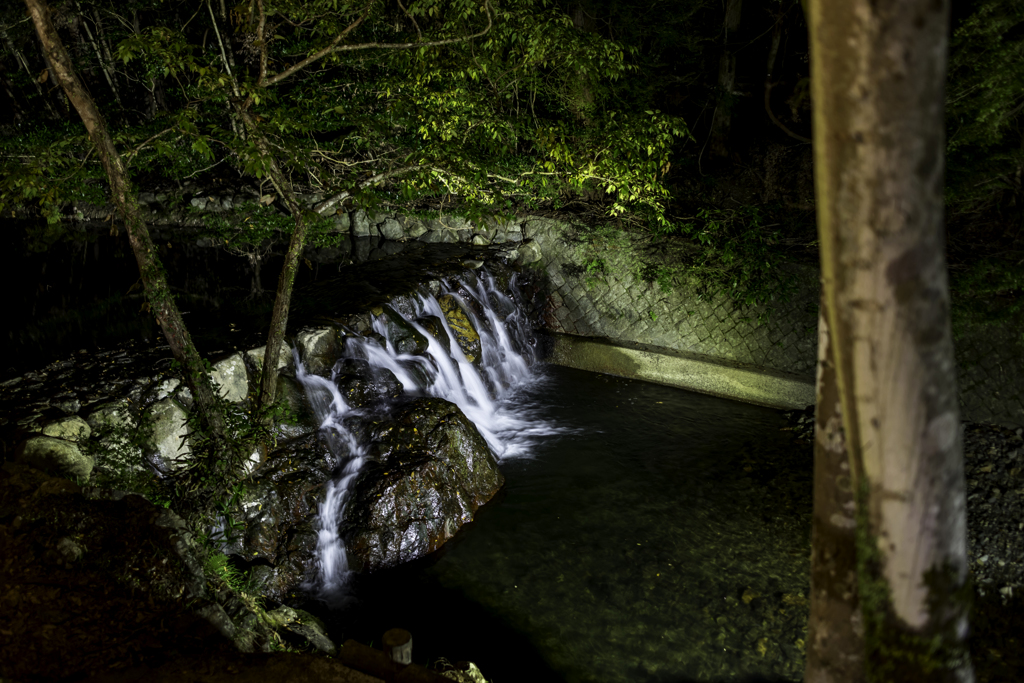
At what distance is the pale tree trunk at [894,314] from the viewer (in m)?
1.64

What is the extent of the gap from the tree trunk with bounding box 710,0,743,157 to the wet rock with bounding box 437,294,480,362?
948cm

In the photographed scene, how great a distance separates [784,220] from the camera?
10266 mm

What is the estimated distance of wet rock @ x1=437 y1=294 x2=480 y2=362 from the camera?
9.41 metres

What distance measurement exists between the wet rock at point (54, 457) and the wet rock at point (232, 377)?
57.8 inches

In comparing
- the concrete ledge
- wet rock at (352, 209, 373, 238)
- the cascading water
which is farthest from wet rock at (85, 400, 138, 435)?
wet rock at (352, 209, 373, 238)

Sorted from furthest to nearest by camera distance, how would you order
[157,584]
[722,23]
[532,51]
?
[722,23]
[532,51]
[157,584]

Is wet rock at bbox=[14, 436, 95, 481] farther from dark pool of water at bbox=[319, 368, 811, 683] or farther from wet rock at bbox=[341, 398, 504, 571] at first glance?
dark pool of water at bbox=[319, 368, 811, 683]

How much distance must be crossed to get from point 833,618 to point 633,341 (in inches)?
319

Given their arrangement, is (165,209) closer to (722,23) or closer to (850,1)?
(722,23)

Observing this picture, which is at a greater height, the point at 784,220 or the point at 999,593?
the point at 784,220

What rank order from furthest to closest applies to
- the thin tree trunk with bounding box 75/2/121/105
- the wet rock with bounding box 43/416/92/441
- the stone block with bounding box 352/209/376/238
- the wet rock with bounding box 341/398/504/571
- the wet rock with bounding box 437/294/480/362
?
1. the thin tree trunk with bounding box 75/2/121/105
2. the stone block with bounding box 352/209/376/238
3. the wet rock with bounding box 437/294/480/362
4. the wet rock with bounding box 341/398/504/571
5. the wet rock with bounding box 43/416/92/441

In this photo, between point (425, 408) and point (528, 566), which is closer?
point (528, 566)

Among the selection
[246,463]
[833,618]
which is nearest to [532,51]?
[246,463]

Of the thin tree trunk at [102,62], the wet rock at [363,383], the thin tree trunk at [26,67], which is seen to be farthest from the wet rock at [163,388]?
the thin tree trunk at [26,67]
